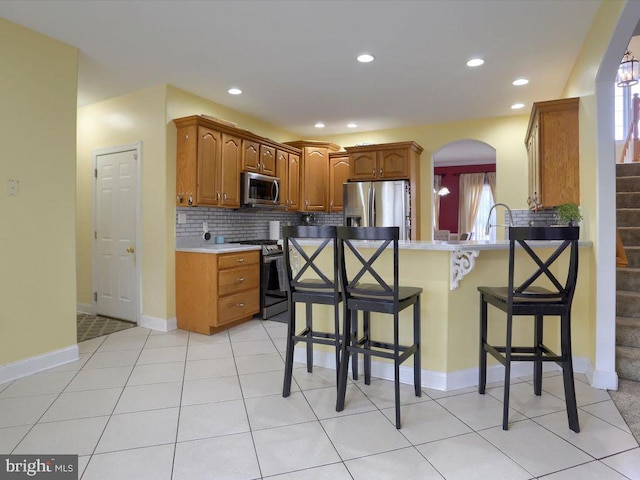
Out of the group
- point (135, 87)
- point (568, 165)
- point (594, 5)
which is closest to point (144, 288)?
point (135, 87)

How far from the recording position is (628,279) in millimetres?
3246

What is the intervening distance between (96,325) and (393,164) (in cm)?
429

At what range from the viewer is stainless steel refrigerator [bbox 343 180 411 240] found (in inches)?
203

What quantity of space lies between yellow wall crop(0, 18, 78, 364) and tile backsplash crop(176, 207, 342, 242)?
4.07 feet

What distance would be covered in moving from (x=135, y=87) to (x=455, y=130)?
14.0 feet

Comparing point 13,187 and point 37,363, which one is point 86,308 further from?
point 13,187

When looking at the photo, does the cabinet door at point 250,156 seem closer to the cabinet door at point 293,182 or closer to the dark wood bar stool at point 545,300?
the cabinet door at point 293,182

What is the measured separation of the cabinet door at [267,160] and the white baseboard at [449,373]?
2756 mm

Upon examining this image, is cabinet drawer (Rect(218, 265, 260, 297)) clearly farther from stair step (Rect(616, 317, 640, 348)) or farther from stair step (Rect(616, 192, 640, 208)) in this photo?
stair step (Rect(616, 192, 640, 208))

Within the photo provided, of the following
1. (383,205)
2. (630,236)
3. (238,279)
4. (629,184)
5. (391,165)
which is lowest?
(238,279)

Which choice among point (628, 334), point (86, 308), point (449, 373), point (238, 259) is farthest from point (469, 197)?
point (86, 308)

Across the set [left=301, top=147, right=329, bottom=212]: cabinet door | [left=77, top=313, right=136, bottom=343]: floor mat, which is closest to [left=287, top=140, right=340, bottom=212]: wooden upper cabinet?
[left=301, top=147, right=329, bottom=212]: cabinet door

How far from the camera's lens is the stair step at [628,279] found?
3.23 metres

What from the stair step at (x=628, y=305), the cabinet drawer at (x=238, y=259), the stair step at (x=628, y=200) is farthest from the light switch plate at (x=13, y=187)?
the stair step at (x=628, y=200)
